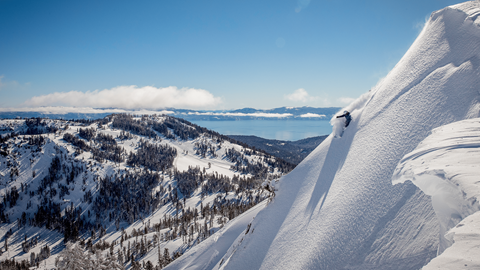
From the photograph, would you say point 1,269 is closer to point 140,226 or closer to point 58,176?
point 140,226

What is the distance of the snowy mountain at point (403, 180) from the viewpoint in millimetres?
4027

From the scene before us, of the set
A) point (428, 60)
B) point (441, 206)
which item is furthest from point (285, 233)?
point (428, 60)

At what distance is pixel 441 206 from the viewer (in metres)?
4.19

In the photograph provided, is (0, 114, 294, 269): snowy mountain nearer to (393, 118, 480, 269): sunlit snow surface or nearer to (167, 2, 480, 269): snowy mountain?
(167, 2, 480, 269): snowy mountain

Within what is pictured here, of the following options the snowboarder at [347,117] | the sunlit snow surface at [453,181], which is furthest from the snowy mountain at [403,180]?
the snowboarder at [347,117]

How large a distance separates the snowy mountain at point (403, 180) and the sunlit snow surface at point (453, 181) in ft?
0.06

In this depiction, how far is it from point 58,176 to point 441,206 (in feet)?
780

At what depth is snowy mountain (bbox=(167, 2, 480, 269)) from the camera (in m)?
4.03

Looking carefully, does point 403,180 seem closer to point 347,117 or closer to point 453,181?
point 453,181

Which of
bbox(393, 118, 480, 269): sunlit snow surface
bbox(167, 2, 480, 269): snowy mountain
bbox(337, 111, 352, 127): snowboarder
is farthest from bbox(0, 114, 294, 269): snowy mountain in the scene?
bbox(393, 118, 480, 269): sunlit snow surface

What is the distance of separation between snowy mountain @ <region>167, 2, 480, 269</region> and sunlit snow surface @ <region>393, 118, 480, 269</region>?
0.7 inches

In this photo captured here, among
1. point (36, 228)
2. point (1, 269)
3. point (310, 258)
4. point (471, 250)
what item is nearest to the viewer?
point (471, 250)

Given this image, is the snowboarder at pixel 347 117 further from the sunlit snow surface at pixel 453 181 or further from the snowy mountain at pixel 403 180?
the sunlit snow surface at pixel 453 181

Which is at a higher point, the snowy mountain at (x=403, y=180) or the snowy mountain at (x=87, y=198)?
the snowy mountain at (x=403, y=180)
